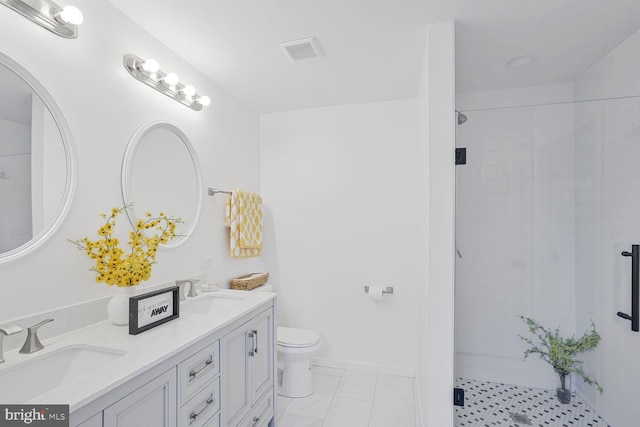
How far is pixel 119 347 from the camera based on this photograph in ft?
3.92

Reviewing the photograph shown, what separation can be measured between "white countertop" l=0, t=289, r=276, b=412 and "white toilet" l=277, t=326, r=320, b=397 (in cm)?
81

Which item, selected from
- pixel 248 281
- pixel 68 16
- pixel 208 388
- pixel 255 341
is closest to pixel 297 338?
pixel 248 281

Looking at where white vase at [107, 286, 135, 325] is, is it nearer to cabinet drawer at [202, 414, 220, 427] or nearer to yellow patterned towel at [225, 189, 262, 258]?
cabinet drawer at [202, 414, 220, 427]

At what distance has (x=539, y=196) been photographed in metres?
2.22

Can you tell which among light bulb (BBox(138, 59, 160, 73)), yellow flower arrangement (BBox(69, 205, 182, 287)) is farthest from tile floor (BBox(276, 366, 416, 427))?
light bulb (BBox(138, 59, 160, 73))

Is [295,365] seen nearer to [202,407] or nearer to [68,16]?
[202,407]

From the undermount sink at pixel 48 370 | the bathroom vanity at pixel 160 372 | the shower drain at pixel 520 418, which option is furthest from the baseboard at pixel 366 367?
the undermount sink at pixel 48 370

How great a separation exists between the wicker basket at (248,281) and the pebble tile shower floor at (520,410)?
1685 mm

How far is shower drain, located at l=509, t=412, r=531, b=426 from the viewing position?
1.95m

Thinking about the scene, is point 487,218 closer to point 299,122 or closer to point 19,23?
point 299,122

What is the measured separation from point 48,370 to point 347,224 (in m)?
2.24

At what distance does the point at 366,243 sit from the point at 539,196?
1362mm

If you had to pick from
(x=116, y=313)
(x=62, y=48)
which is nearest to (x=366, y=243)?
(x=116, y=313)

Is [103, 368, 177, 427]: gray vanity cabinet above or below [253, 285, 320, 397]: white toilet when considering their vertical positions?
above
